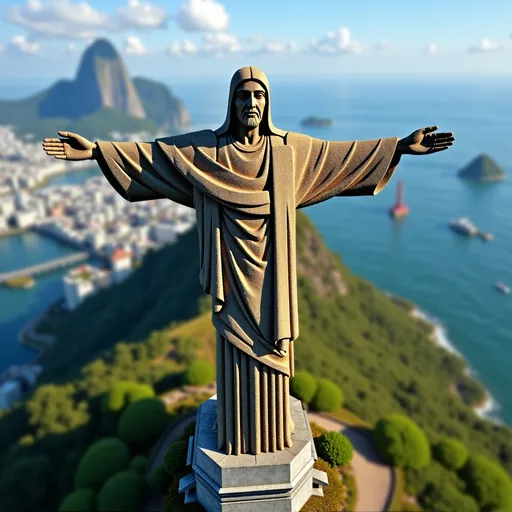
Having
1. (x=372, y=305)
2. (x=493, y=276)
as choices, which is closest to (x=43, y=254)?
(x=372, y=305)

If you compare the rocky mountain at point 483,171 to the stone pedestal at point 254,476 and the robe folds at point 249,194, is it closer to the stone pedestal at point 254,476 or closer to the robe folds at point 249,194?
the robe folds at point 249,194

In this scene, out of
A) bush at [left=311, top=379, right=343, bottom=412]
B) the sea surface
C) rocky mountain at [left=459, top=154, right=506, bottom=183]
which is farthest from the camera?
rocky mountain at [left=459, top=154, right=506, bottom=183]

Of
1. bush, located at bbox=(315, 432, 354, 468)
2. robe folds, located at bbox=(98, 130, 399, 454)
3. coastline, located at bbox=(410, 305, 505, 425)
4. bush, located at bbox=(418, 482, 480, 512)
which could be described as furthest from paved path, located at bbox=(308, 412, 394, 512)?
coastline, located at bbox=(410, 305, 505, 425)

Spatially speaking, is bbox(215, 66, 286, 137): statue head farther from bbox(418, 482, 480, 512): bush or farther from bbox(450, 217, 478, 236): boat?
bbox(450, 217, 478, 236): boat

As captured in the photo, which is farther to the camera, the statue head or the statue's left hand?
the statue's left hand

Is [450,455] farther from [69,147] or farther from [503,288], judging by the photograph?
[503,288]

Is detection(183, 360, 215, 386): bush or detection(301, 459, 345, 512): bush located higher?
detection(301, 459, 345, 512): bush

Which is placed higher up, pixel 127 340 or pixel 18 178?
pixel 18 178

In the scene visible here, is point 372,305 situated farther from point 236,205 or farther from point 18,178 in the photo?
point 18,178
